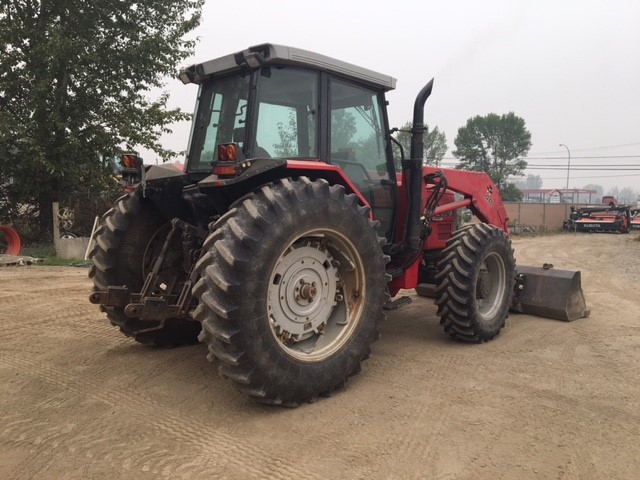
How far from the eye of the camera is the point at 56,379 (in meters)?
3.90

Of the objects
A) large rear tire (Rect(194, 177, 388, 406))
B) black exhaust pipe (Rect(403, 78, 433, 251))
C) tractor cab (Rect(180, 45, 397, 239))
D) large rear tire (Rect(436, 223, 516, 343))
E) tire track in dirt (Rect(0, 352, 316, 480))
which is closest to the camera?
tire track in dirt (Rect(0, 352, 316, 480))

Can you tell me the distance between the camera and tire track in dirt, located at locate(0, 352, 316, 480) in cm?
267

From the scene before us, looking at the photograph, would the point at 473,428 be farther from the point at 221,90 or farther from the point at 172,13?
the point at 172,13

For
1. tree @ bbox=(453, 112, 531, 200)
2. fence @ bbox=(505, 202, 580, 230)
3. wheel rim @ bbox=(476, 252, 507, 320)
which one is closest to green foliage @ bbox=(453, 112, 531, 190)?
tree @ bbox=(453, 112, 531, 200)

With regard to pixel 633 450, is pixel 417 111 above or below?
above

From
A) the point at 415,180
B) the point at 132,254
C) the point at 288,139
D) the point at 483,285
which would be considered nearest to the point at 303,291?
the point at 288,139

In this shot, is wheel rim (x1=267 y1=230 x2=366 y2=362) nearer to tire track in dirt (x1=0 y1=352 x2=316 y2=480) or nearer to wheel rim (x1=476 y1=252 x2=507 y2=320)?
tire track in dirt (x1=0 y1=352 x2=316 y2=480)

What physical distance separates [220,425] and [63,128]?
10.6 metres

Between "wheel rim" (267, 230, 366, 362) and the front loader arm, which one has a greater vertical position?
the front loader arm

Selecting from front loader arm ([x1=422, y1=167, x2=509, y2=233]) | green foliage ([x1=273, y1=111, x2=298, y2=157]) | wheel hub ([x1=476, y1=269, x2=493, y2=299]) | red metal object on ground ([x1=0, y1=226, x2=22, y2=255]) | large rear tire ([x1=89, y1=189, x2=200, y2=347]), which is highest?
green foliage ([x1=273, y1=111, x2=298, y2=157])

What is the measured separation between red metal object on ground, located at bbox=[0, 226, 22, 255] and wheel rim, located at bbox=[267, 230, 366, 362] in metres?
10.6

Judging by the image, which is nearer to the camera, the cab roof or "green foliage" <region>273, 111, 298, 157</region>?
the cab roof

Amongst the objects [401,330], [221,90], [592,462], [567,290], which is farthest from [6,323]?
[567,290]

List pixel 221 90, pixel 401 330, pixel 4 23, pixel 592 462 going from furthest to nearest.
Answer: pixel 4 23
pixel 401 330
pixel 221 90
pixel 592 462
